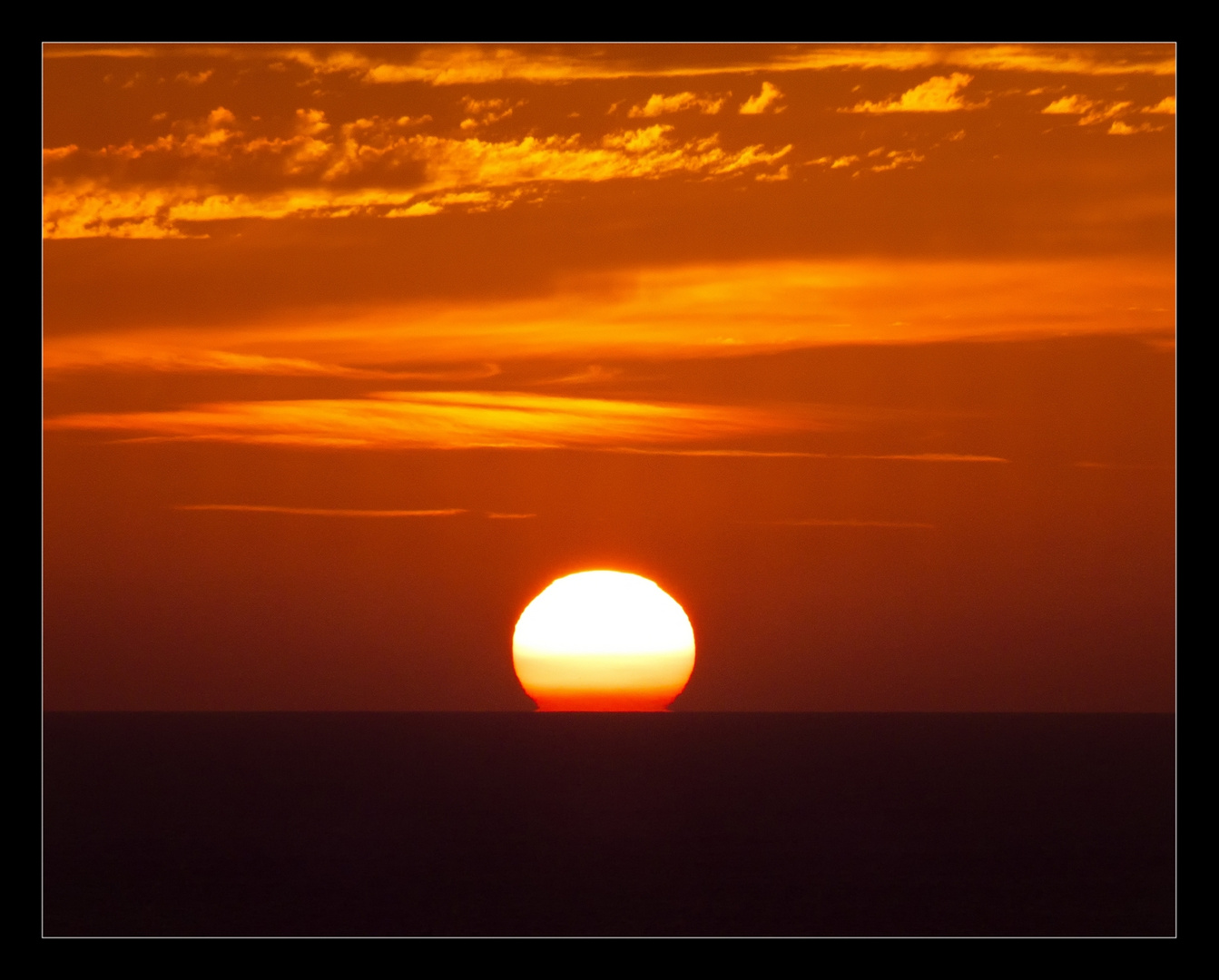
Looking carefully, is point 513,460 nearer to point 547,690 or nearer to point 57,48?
point 57,48

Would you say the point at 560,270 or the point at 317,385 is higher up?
the point at 560,270

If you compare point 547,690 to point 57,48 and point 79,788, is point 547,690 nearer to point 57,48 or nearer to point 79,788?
point 57,48

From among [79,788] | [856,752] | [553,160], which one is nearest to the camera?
[553,160]

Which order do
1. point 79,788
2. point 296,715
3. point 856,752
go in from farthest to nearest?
1. point 296,715
2. point 856,752
3. point 79,788

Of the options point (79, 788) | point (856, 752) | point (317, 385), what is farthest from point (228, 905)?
point (856, 752)

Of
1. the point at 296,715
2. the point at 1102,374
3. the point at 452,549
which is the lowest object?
the point at 296,715

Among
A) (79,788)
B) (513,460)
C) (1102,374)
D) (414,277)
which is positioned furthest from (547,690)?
(79,788)

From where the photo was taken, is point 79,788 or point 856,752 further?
point 856,752
